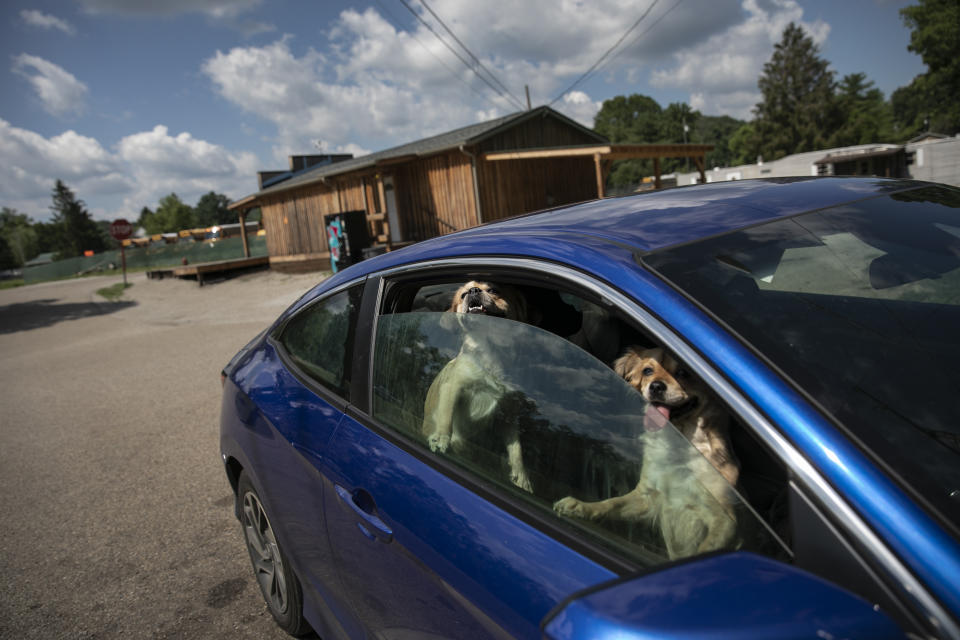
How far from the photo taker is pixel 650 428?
4.27 ft

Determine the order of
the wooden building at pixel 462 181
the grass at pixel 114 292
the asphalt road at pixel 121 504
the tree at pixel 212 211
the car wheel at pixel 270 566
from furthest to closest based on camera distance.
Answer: the tree at pixel 212 211 → the grass at pixel 114 292 → the wooden building at pixel 462 181 → the asphalt road at pixel 121 504 → the car wheel at pixel 270 566

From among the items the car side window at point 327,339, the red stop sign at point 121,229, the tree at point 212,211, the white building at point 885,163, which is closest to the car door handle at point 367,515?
the car side window at point 327,339

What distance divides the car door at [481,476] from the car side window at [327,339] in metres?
0.18

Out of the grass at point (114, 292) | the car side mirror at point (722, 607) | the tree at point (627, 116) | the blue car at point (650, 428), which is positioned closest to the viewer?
the car side mirror at point (722, 607)

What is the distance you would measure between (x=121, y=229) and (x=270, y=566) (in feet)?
96.0

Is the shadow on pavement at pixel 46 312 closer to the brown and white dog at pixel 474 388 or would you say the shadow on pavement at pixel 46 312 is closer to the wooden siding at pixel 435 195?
the wooden siding at pixel 435 195

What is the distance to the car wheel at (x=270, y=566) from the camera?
8.12 ft

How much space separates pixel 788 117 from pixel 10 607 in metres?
86.8

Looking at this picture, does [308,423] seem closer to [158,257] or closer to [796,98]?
[158,257]

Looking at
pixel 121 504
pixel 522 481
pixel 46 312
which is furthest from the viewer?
pixel 46 312

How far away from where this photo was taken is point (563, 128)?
953 inches

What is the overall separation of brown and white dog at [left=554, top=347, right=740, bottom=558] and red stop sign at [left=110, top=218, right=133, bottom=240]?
30224 millimetres

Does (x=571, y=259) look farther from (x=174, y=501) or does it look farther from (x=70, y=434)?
(x=70, y=434)

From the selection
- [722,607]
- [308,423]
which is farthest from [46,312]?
[722,607]
